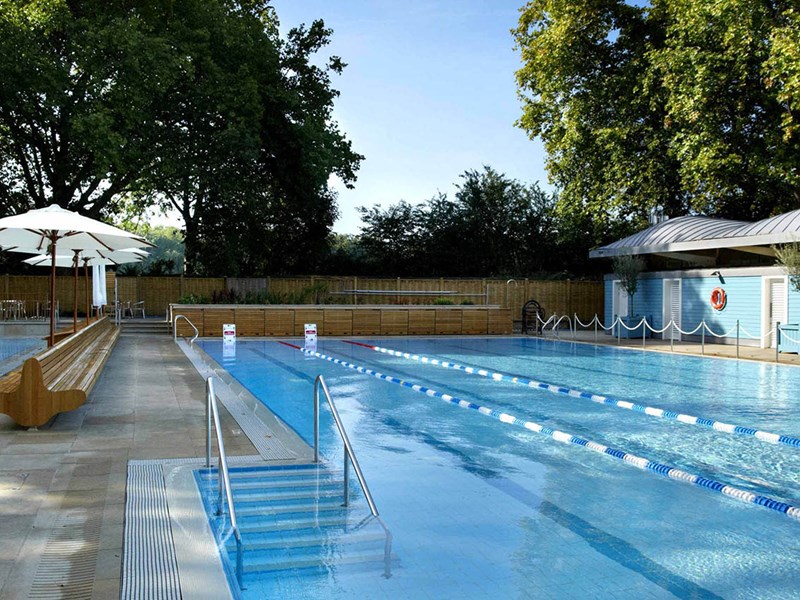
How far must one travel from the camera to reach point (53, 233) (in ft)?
35.8

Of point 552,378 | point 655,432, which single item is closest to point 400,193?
point 552,378

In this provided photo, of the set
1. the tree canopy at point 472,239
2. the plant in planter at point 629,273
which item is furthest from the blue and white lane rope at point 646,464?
the tree canopy at point 472,239

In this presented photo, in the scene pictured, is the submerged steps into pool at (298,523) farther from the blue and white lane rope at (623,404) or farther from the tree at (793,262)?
the tree at (793,262)

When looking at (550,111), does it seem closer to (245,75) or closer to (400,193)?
(400,193)

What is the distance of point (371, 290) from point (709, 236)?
1313 centimetres

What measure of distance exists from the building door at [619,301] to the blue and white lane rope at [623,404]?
35.7 ft

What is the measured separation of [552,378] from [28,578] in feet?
35.3

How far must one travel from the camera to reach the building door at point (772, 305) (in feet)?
63.1

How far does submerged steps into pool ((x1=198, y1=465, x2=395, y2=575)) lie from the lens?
14.0 feet

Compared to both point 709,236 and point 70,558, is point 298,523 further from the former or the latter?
point 709,236

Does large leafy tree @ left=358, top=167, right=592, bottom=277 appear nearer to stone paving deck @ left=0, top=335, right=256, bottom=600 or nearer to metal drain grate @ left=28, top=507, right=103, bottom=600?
stone paving deck @ left=0, top=335, right=256, bottom=600

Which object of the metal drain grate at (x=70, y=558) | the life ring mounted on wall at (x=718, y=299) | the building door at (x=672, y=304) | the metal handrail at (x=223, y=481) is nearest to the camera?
the metal drain grate at (x=70, y=558)

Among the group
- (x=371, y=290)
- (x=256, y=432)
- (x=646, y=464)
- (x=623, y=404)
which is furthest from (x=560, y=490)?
(x=371, y=290)

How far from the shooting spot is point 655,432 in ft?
27.8
